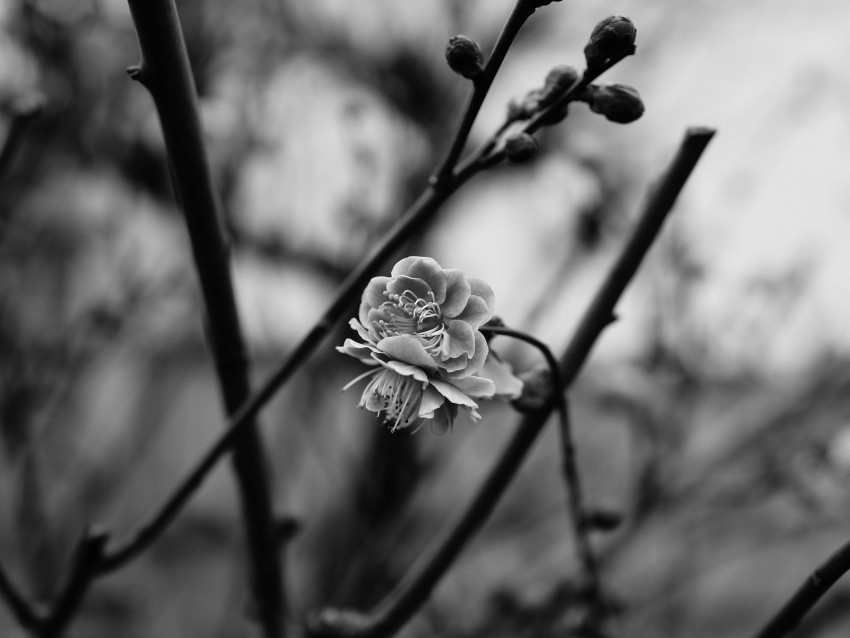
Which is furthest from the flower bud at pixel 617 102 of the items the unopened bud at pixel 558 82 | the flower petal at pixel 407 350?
the flower petal at pixel 407 350

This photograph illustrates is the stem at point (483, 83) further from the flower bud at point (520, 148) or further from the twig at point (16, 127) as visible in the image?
the twig at point (16, 127)

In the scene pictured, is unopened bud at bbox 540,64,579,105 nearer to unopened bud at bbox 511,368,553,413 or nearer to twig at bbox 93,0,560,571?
twig at bbox 93,0,560,571

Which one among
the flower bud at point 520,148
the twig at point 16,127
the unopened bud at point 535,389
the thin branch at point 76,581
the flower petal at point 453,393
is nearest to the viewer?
the flower petal at point 453,393

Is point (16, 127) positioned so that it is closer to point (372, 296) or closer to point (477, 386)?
point (372, 296)

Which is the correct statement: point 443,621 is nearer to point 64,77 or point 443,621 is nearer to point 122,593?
point 64,77

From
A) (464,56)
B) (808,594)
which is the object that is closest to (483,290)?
(464,56)

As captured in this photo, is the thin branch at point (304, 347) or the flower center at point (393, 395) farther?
the thin branch at point (304, 347)
